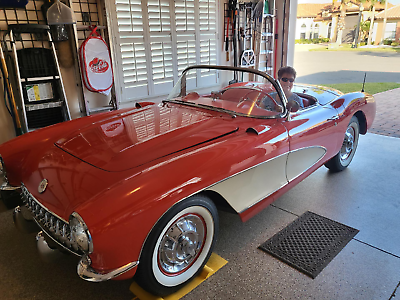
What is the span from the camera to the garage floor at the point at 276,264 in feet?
6.33

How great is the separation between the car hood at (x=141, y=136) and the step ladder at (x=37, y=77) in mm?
1561

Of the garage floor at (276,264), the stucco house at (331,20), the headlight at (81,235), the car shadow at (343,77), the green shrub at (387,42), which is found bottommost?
the garage floor at (276,264)

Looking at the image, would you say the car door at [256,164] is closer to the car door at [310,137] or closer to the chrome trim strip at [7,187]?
the car door at [310,137]

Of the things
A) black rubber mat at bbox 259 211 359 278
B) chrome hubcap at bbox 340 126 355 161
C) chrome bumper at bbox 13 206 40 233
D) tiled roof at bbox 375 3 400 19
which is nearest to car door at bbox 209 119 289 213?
black rubber mat at bbox 259 211 359 278

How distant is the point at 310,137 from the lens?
2.68 m

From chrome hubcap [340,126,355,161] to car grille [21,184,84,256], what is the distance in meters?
3.07

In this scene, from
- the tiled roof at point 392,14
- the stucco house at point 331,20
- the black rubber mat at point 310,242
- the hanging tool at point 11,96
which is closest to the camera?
the black rubber mat at point 310,242

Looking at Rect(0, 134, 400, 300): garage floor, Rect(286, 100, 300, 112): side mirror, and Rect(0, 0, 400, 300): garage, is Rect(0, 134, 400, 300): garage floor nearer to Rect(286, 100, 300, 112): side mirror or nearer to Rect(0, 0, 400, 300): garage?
Rect(0, 0, 400, 300): garage

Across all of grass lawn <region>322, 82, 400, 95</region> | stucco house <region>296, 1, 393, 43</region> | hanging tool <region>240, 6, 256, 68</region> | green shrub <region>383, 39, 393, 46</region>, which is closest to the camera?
hanging tool <region>240, 6, 256, 68</region>

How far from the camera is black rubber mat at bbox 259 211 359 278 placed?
217 cm

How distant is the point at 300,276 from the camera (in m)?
2.05

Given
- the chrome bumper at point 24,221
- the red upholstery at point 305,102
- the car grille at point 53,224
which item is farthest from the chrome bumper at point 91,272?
the red upholstery at point 305,102

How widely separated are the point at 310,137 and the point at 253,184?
2.83ft

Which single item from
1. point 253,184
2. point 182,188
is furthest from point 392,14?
point 182,188
